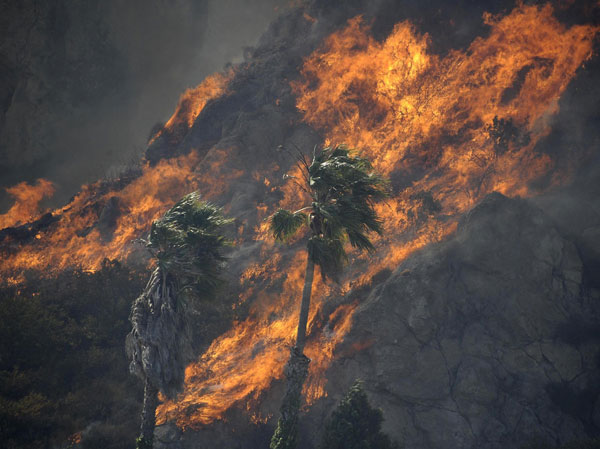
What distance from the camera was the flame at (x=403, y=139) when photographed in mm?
18469

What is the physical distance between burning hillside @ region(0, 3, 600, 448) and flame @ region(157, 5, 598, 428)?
0.10 m

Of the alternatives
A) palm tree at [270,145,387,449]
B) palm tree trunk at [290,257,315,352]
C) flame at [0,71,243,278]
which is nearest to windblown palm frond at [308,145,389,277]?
palm tree at [270,145,387,449]

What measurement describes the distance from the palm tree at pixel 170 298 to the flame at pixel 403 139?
4.44 meters

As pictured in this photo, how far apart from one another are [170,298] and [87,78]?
6156 cm

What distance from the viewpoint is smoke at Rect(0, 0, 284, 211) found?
47562 mm

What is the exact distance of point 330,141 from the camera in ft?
110

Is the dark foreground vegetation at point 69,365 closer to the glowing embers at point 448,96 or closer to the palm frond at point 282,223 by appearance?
the palm frond at point 282,223

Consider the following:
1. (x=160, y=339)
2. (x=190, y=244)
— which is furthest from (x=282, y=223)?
(x=160, y=339)

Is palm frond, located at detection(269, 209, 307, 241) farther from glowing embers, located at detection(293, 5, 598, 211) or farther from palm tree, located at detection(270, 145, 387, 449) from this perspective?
glowing embers, located at detection(293, 5, 598, 211)

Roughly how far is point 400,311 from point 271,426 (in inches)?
332

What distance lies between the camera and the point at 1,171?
50.2 meters

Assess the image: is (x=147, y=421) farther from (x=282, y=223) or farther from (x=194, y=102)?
(x=194, y=102)

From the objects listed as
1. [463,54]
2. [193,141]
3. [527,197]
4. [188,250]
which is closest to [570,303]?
[527,197]

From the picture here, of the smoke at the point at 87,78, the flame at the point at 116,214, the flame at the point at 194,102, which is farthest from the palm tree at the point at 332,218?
the smoke at the point at 87,78
